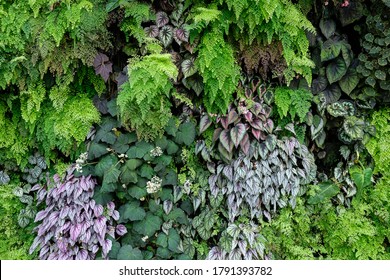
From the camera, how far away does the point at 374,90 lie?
11.7 feet

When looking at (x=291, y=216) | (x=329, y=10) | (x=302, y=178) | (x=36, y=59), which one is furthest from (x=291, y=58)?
(x=36, y=59)

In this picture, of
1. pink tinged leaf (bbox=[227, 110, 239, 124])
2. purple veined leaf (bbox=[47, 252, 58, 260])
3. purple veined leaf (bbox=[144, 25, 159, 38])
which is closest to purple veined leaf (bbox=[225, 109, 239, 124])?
pink tinged leaf (bbox=[227, 110, 239, 124])

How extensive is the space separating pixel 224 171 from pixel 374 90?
1478 millimetres

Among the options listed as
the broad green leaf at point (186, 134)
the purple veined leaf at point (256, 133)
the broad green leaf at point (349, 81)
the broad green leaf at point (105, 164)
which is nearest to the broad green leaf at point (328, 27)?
the broad green leaf at point (349, 81)

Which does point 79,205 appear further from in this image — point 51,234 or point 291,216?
point 291,216

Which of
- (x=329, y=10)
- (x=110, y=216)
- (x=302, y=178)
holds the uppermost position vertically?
(x=329, y=10)

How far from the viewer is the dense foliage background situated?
3242 millimetres

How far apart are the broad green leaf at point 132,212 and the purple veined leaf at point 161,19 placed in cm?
145

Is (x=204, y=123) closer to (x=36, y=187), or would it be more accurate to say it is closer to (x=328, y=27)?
(x=328, y=27)

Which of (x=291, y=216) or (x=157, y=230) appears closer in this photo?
(x=157, y=230)

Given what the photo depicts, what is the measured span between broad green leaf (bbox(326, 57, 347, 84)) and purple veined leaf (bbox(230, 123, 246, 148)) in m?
0.91

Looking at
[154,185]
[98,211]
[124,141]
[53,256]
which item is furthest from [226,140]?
[53,256]

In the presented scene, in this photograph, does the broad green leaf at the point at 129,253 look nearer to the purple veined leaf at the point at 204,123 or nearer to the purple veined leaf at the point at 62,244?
the purple veined leaf at the point at 62,244

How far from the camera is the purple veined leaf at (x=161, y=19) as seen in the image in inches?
133
